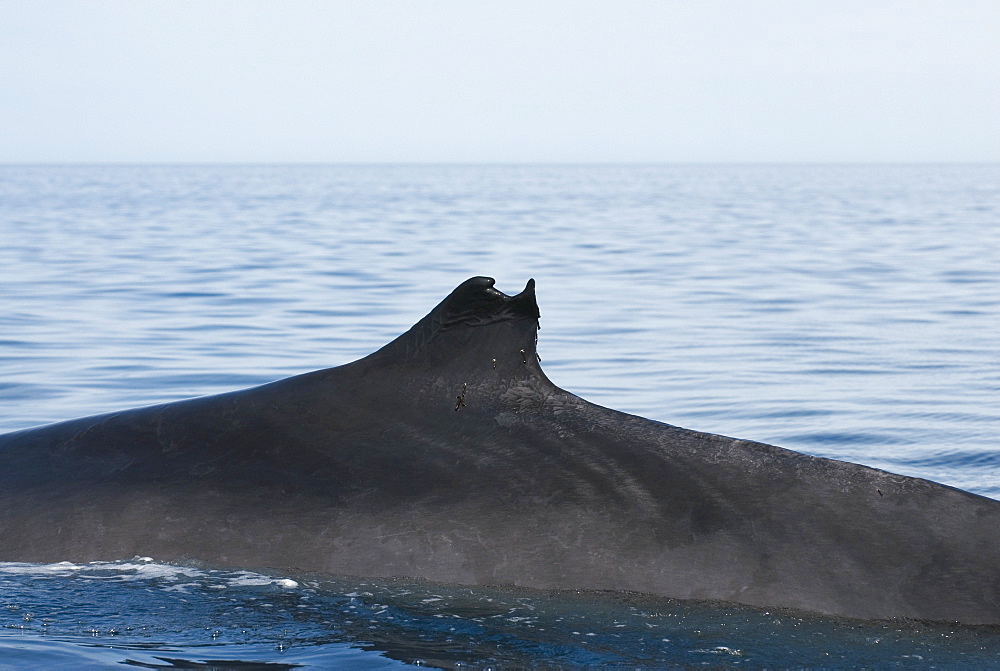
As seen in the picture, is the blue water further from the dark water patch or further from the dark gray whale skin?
the dark gray whale skin

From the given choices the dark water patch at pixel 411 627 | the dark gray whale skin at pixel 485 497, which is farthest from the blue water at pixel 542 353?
the dark gray whale skin at pixel 485 497

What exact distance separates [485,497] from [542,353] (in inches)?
485

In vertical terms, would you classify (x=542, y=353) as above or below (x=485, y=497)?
below

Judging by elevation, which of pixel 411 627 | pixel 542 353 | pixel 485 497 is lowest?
pixel 542 353

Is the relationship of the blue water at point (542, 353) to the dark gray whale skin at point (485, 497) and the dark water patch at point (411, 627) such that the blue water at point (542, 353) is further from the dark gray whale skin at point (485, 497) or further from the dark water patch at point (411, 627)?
the dark gray whale skin at point (485, 497)

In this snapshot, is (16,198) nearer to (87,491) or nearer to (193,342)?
(193,342)

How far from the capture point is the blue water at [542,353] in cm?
484

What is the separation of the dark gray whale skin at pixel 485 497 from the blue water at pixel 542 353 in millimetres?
118

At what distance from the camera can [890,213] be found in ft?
209

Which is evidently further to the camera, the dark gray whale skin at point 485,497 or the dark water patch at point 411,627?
the dark gray whale skin at point 485,497

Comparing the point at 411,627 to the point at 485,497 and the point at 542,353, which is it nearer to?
the point at 485,497

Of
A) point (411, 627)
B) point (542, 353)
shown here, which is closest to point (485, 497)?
point (411, 627)

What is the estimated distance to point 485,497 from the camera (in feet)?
16.5

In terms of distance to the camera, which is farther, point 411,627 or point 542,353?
point 542,353
